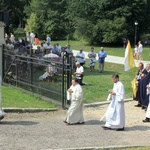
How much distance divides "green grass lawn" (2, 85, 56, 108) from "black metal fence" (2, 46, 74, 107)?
1.18 ft

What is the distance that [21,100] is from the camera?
1620 cm

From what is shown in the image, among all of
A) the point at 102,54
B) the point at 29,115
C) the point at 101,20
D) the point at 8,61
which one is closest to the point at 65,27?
the point at 101,20

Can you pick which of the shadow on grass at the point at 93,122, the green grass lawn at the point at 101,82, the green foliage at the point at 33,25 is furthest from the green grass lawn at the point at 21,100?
the green foliage at the point at 33,25

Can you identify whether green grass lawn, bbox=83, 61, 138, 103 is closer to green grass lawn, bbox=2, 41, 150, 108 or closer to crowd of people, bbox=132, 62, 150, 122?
green grass lawn, bbox=2, 41, 150, 108

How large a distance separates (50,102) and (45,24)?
49506mm

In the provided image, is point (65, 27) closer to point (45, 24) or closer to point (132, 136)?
point (45, 24)

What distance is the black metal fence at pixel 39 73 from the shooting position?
15.4m

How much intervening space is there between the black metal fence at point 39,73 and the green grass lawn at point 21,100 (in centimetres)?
36

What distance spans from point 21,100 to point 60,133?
5.18 m

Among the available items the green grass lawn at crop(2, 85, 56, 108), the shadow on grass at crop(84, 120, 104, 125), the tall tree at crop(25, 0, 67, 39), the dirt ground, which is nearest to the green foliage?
the tall tree at crop(25, 0, 67, 39)

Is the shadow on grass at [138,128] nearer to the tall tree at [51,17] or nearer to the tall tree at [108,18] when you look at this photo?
the tall tree at [108,18]

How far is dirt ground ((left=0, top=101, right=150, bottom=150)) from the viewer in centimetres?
1011

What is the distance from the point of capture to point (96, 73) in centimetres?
2606

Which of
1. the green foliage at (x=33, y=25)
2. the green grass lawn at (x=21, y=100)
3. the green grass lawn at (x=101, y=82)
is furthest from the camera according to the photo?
the green foliage at (x=33, y=25)
